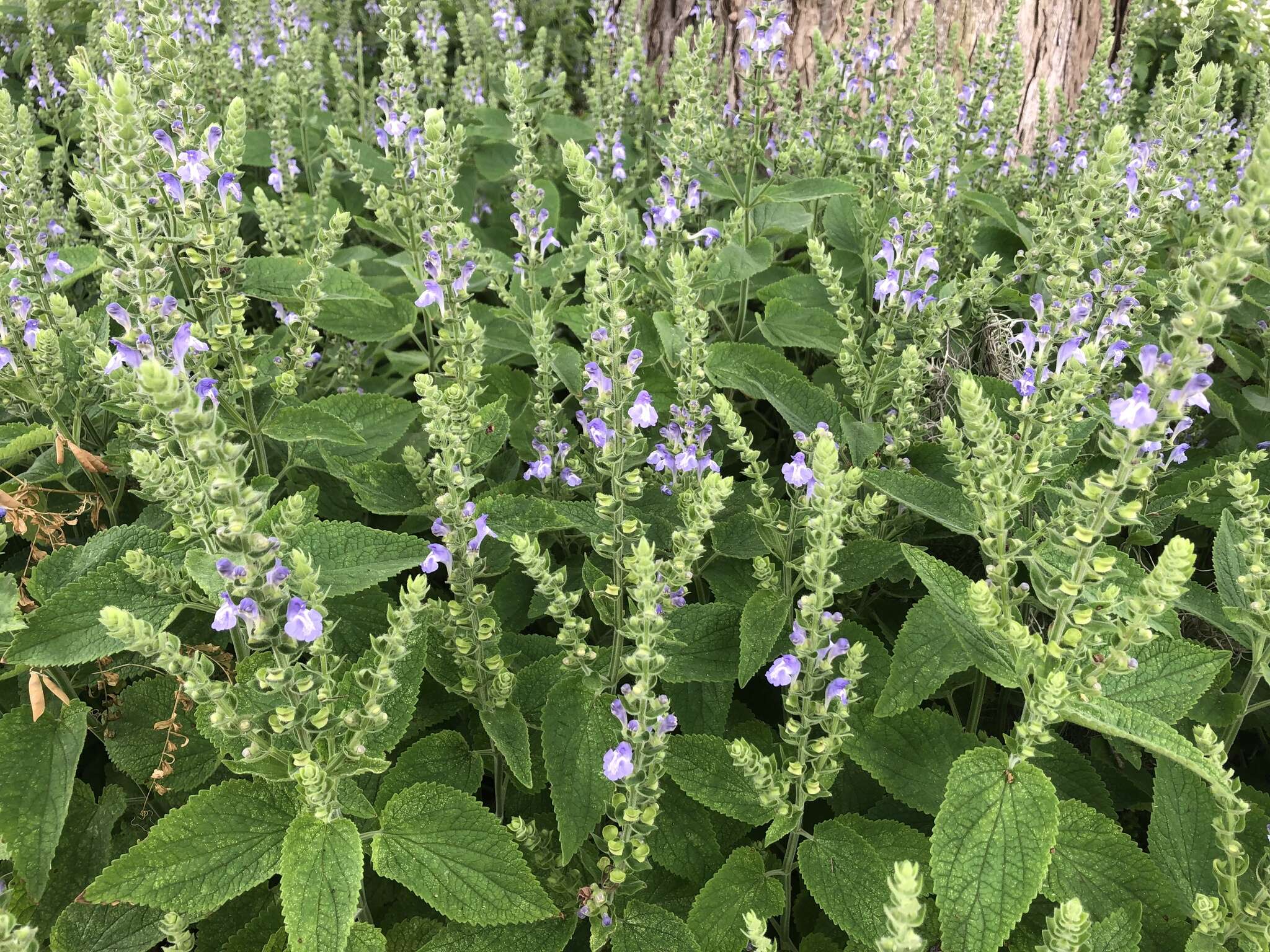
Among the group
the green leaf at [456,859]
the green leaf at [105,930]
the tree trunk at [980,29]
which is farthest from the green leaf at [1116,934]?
the tree trunk at [980,29]

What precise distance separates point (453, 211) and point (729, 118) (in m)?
3.83

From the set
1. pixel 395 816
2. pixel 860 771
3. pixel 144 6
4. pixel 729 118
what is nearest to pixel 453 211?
pixel 144 6

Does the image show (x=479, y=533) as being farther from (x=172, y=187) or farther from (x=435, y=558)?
(x=172, y=187)

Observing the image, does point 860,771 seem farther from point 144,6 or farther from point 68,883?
point 144,6

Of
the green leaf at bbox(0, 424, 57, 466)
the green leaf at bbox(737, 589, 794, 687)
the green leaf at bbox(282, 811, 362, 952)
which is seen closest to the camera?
the green leaf at bbox(282, 811, 362, 952)

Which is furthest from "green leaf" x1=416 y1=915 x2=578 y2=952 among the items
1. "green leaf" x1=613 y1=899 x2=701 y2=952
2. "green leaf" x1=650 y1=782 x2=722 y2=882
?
"green leaf" x1=650 y1=782 x2=722 y2=882

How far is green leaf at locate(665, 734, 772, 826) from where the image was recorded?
2.20m

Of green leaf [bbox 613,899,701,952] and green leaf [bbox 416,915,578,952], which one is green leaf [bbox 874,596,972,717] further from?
green leaf [bbox 416,915,578,952]

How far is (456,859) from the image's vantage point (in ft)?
6.75

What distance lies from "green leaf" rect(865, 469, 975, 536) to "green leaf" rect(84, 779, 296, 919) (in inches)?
68.2

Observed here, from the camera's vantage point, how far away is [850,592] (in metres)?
2.93

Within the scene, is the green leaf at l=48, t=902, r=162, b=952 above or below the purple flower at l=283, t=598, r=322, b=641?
below

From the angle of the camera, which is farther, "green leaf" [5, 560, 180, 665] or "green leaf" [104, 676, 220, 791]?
"green leaf" [104, 676, 220, 791]

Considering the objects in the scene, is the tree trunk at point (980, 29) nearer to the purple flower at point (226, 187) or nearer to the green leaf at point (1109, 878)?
the purple flower at point (226, 187)
